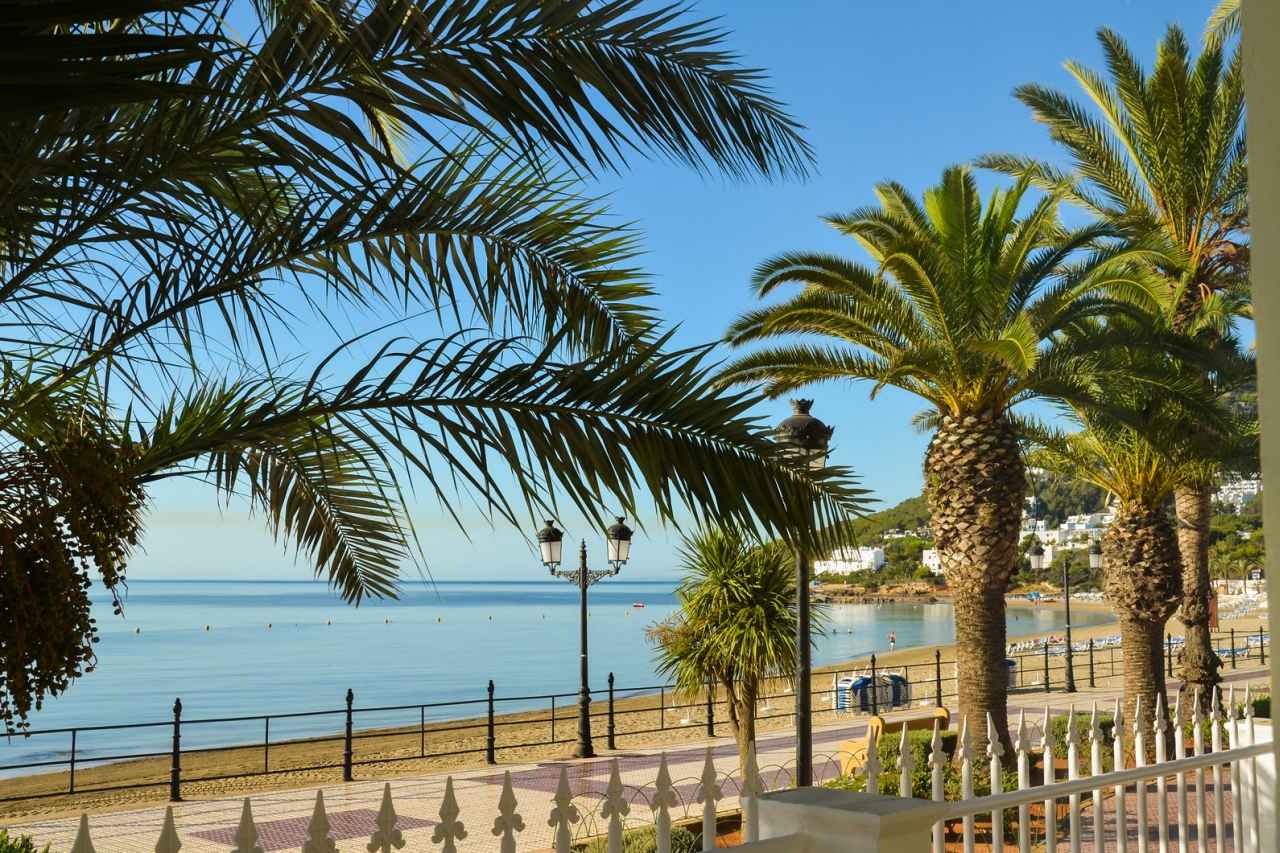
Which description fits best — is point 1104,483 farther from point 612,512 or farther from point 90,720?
point 90,720

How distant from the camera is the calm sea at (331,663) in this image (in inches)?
1542

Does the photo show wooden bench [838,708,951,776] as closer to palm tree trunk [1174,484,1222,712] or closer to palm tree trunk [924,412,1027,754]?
palm tree trunk [924,412,1027,754]

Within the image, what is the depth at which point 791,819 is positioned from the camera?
290 cm

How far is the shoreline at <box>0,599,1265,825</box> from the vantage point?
17812 mm

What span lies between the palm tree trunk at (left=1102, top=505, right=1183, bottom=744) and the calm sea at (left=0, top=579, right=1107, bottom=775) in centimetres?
1056

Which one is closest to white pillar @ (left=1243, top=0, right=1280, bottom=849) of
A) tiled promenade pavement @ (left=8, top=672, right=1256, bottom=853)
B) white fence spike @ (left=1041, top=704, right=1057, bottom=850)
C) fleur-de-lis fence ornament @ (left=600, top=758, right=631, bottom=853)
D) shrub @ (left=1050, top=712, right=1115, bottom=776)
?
white fence spike @ (left=1041, top=704, right=1057, bottom=850)

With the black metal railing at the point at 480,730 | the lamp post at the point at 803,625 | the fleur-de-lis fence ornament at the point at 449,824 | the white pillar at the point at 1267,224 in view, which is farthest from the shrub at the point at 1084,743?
the fleur-de-lis fence ornament at the point at 449,824

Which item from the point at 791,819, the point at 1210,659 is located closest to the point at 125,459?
the point at 791,819

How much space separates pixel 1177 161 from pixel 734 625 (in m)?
8.99

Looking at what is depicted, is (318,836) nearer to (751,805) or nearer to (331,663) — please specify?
(751,805)

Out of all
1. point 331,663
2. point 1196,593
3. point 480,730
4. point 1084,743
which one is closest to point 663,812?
point 1084,743

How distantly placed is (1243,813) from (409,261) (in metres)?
4.39

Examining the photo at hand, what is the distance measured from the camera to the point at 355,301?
4590mm

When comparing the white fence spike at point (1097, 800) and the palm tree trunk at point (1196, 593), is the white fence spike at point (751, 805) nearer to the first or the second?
the white fence spike at point (1097, 800)
